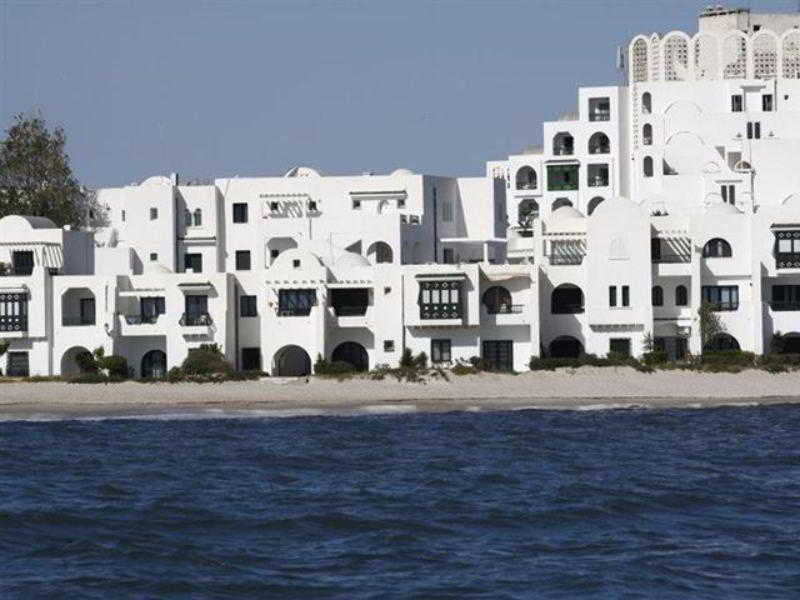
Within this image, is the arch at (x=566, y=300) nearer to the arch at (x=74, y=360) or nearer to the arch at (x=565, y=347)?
the arch at (x=565, y=347)

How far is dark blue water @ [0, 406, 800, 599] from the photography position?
137 ft

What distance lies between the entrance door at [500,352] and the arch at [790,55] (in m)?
31.5

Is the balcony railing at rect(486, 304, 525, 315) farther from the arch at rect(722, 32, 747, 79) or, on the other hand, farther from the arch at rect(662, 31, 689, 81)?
the arch at rect(662, 31, 689, 81)

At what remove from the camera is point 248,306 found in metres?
92.0

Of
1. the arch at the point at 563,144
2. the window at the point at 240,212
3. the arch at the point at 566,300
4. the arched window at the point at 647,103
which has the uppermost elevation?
the arched window at the point at 647,103

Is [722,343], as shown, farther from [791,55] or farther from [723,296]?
[791,55]

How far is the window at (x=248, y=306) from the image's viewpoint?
91812 mm

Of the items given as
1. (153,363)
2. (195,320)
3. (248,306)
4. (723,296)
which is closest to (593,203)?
(723,296)

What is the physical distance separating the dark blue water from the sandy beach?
706 cm

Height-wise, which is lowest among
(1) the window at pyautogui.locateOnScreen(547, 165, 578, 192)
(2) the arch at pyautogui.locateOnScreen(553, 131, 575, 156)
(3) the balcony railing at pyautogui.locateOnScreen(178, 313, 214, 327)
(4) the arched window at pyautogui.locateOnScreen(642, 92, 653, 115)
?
(3) the balcony railing at pyautogui.locateOnScreen(178, 313, 214, 327)

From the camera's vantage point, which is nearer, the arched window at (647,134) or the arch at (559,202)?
the arched window at (647,134)

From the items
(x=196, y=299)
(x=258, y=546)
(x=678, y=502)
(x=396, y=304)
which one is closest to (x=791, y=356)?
(x=396, y=304)

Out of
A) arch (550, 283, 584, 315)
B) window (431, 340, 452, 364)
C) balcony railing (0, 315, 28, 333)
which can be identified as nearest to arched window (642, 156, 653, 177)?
arch (550, 283, 584, 315)

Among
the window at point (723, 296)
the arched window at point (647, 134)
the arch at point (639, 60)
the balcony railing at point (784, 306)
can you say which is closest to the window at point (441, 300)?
the window at point (723, 296)
